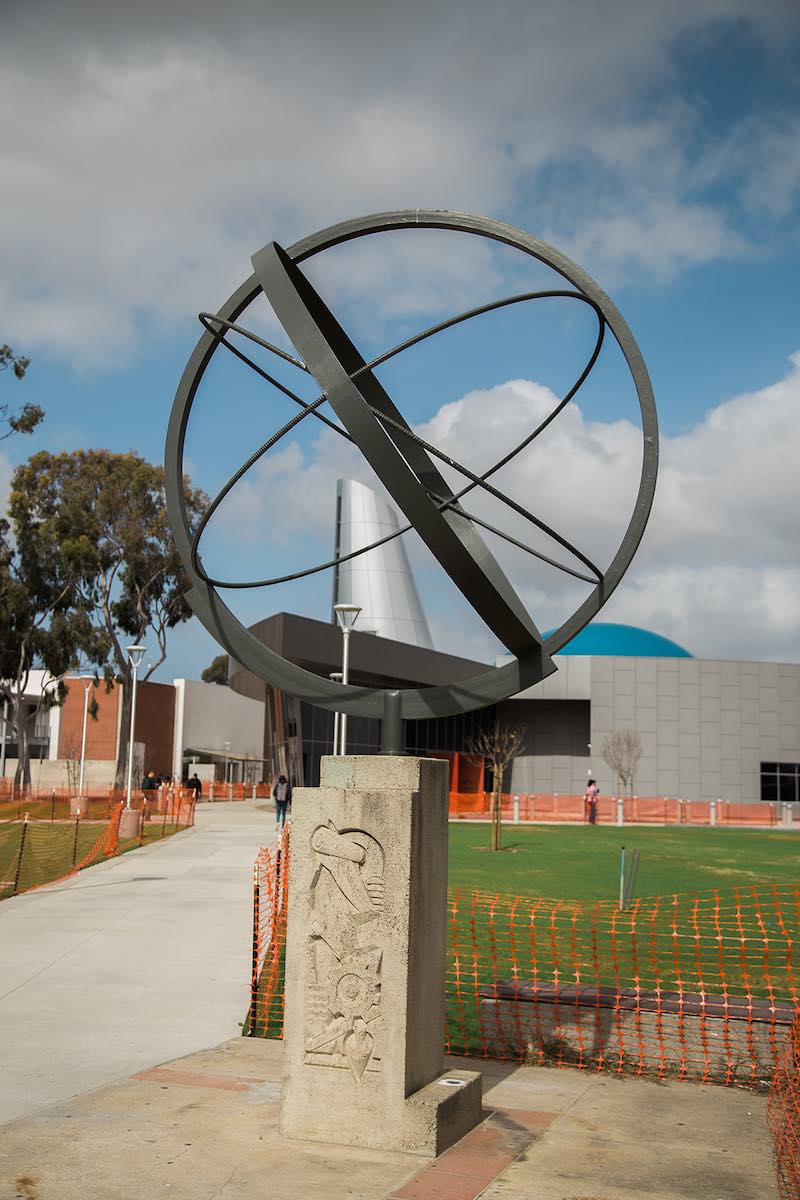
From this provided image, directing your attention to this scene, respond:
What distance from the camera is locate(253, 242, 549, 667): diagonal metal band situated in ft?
19.1

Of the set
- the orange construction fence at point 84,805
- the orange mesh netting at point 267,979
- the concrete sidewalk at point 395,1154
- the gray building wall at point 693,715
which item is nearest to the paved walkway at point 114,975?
the orange mesh netting at point 267,979

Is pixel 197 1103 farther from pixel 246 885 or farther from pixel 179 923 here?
pixel 246 885

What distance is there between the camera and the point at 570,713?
195 feet

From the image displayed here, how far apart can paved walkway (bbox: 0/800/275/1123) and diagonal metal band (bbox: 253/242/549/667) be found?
149 inches

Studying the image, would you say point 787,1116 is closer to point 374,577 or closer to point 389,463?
point 389,463

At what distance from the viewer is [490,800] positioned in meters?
50.6

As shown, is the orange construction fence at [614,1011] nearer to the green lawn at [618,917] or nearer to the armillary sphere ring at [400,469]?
the green lawn at [618,917]

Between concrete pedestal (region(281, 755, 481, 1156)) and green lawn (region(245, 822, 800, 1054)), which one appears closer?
concrete pedestal (region(281, 755, 481, 1156))

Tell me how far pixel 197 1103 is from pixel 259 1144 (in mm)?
783

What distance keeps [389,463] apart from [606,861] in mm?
19043

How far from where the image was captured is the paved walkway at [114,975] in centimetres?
746

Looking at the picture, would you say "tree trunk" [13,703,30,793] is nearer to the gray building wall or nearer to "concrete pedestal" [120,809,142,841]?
"concrete pedestal" [120,809,142,841]

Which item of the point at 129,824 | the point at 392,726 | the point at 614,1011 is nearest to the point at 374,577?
the point at 129,824

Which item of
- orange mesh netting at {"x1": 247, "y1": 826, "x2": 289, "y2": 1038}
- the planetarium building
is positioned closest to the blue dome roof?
the planetarium building
